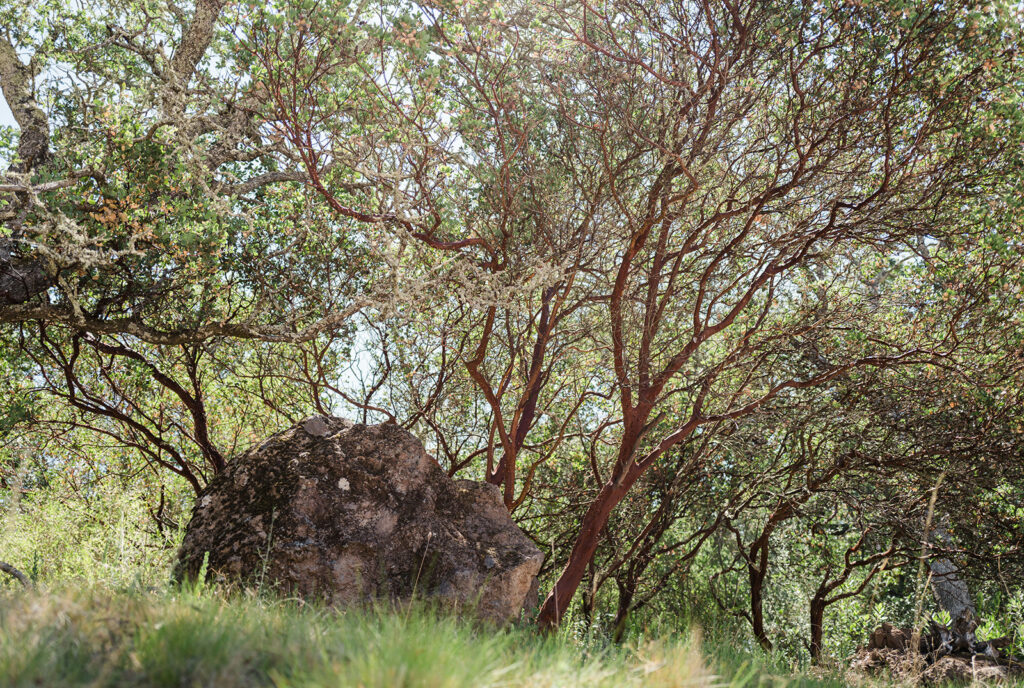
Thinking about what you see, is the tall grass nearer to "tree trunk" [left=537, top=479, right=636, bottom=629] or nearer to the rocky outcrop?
"tree trunk" [left=537, top=479, right=636, bottom=629]

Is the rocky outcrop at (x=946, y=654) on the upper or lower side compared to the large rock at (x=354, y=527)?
lower

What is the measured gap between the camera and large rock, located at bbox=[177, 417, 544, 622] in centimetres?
444

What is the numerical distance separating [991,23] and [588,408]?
5.56 metres

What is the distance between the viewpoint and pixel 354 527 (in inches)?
187

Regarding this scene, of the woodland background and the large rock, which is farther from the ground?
the woodland background

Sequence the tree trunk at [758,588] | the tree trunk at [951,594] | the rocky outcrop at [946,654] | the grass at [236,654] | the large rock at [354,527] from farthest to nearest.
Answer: the tree trunk at [951,594] < the tree trunk at [758,588] < the rocky outcrop at [946,654] < the large rock at [354,527] < the grass at [236,654]

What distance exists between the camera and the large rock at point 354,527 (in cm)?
444

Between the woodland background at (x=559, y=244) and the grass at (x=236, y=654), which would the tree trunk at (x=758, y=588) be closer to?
the woodland background at (x=559, y=244)

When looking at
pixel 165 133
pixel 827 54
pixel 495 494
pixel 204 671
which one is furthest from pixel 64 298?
pixel 827 54

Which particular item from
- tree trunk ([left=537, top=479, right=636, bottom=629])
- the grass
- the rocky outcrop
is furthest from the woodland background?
the grass

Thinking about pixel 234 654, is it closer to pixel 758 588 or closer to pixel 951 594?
pixel 758 588

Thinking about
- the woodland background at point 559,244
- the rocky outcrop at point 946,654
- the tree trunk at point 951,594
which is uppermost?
the woodland background at point 559,244

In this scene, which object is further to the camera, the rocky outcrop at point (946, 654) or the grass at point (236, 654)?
the rocky outcrop at point (946, 654)

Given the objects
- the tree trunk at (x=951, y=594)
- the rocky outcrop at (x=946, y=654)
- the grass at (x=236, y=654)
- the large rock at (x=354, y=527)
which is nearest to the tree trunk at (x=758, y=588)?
the rocky outcrop at (x=946, y=654)
